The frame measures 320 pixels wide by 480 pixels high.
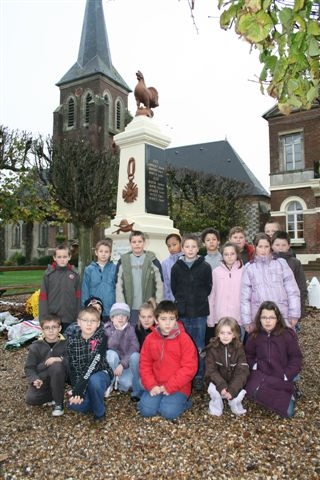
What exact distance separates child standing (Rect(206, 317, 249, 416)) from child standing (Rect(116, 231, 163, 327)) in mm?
1187

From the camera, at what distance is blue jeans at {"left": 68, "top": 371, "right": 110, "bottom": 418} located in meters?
3.71

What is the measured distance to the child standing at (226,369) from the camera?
3.80 m

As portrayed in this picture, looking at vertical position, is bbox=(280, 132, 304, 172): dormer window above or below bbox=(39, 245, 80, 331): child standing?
above

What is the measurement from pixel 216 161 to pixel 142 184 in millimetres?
30297

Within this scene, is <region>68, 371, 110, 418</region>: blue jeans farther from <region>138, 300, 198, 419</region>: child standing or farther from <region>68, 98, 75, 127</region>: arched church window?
<region>68, 98, 75, 127</region>: arched church window

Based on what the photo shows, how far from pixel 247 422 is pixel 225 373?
519 millimetres

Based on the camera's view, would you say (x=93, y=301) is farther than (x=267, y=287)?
Yes

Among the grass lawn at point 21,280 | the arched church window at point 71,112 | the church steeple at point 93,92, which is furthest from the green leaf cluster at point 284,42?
the arched church window at point 71,112

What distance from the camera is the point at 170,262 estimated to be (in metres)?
5.54

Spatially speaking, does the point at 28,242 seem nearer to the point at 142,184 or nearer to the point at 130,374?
the point at 142,184

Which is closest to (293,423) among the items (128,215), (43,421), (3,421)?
(43,421)

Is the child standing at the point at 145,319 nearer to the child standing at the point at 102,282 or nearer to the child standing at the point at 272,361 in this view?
the child standing at the point at 102,282

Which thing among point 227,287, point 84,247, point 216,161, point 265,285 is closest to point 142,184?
point 227,287

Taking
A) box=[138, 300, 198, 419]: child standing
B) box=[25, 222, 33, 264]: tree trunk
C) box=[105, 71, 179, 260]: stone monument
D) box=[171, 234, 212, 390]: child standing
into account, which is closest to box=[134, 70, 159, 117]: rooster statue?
box=[105, 71, 179, 260]: stone monument
